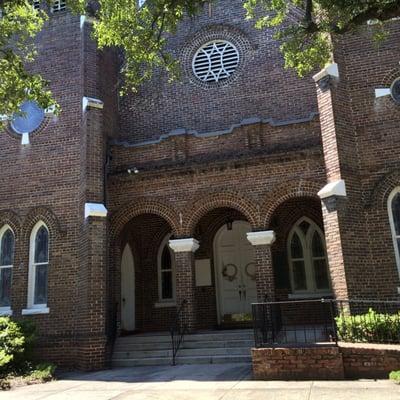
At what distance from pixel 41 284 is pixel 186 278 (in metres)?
3.97

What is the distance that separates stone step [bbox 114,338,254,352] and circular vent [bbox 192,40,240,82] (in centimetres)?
836

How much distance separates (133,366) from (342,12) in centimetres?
890

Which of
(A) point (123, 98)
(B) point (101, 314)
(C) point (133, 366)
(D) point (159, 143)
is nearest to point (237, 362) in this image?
(C) point (133, 366)

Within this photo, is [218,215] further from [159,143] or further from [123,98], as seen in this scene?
[123,98]

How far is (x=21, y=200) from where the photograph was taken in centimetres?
1402

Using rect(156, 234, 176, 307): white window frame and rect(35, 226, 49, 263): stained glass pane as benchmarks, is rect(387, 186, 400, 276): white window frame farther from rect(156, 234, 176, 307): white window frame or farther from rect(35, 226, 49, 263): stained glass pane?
rect(35, 226, 49, 263): stained glass pane

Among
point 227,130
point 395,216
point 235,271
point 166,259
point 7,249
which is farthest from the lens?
point 166,259

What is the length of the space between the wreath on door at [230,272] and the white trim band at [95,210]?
4318 mm

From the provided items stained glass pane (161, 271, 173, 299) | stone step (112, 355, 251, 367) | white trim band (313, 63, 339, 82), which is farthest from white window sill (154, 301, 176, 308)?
white trim band (313, 63, 339, 82)

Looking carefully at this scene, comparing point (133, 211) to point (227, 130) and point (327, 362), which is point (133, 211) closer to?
point (227, 130)

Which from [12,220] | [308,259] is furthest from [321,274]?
[12,220]

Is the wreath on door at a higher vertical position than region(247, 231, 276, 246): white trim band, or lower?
lower

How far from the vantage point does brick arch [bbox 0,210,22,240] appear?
13.9 m

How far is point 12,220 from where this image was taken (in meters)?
14.0
